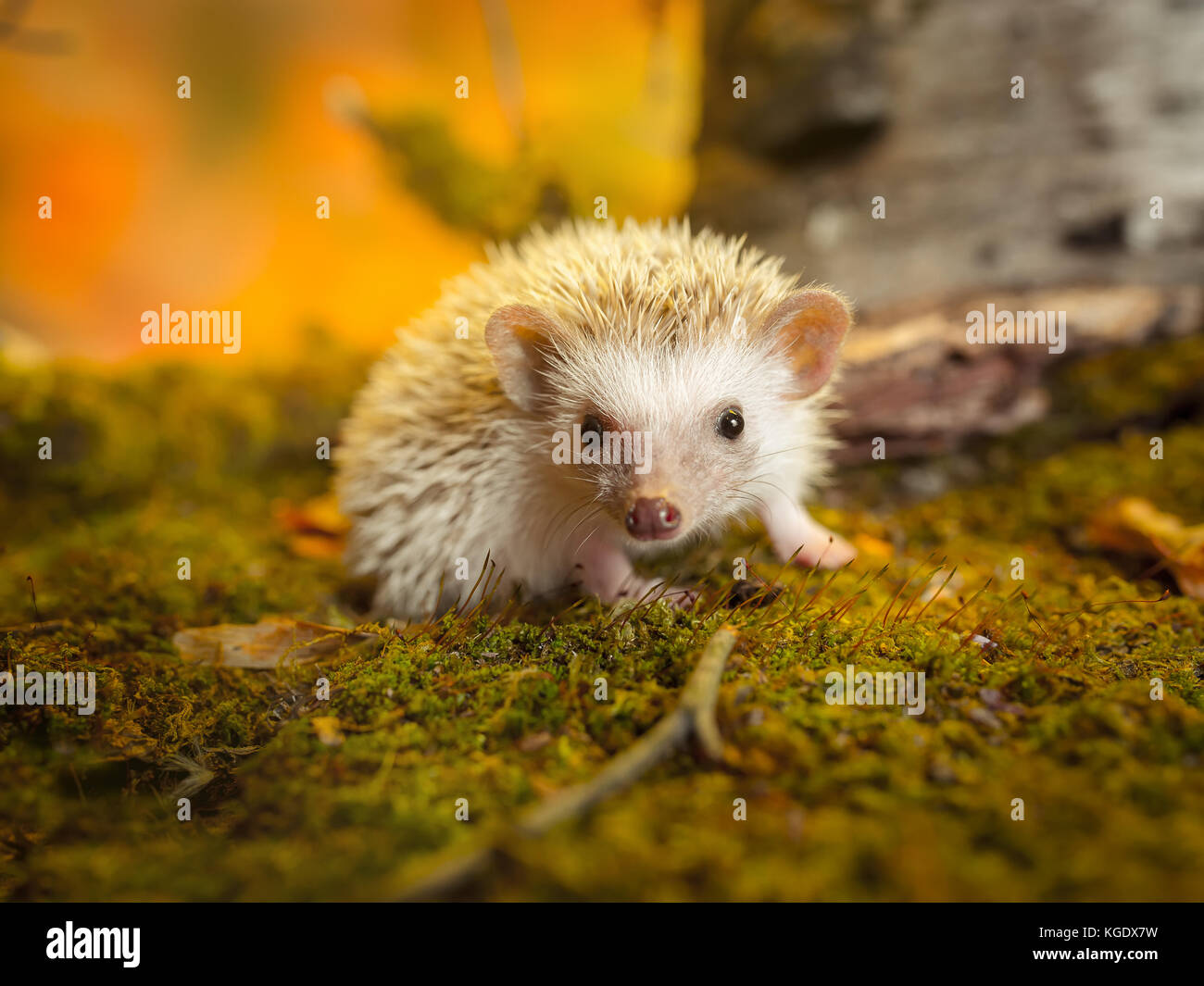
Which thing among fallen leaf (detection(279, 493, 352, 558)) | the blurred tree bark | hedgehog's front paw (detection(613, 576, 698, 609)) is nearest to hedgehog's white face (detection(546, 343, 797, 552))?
hedgehog's front paw (detection(613, 576, 698, 609))

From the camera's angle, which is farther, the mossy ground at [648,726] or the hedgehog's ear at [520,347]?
the hedgehog's ear at [520,347]

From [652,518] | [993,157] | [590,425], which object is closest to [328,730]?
[652,518]

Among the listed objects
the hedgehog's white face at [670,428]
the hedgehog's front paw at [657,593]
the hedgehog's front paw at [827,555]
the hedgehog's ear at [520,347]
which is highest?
the hedgehog's ear at [520,347]

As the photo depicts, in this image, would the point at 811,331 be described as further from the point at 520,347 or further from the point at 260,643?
the point at 260,643

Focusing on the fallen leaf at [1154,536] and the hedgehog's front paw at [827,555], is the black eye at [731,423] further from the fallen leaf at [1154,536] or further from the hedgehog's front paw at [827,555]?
the fallen leaf at [1154,536]

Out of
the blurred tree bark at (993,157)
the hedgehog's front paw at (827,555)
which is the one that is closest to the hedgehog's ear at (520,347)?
the hedgehog's front paw at (827,555)

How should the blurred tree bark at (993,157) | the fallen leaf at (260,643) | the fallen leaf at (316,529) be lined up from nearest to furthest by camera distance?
the fallen leaf at (260,643) → the fallen leaf at (316,529) → the blurred tree bark at (993,157)

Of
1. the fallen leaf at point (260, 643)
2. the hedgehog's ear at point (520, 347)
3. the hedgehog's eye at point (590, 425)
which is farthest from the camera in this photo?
the hedgehog's eye at point (590, 425)
